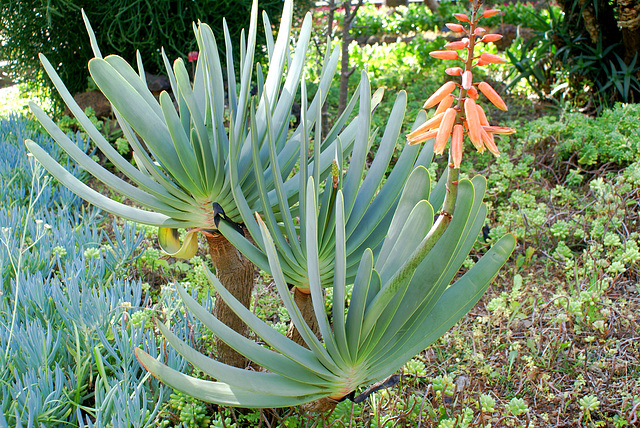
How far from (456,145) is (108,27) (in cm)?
348

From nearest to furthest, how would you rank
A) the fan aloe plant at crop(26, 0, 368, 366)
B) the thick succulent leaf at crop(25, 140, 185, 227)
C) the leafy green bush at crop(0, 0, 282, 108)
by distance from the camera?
1. the fan aloe plant at crop(26, 0, 368, 366)
2. the thick succulent leaf at crop(25, 140, 185, 227)
3. the leafy green bush at crop(0, 0, 282, 108)

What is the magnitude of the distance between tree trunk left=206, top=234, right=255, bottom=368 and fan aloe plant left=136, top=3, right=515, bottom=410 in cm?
20

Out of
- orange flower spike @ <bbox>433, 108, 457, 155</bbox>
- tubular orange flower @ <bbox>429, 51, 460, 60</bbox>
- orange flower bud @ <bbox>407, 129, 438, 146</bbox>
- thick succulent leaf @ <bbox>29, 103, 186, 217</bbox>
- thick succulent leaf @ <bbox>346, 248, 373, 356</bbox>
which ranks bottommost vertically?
thick succulent leaf @ <bbox>346, 248, 373, 356</bbox>

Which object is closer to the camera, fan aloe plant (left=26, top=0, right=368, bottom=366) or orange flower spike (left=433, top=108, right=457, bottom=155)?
orange flower spike (left=433, top=108, right=457, bottom=155)

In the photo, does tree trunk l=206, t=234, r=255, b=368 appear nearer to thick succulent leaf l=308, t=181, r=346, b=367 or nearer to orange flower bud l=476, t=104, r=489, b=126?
thick succulent leaf l=308, t=181, r=346, b=367

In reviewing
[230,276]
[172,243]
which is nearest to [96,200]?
[172,243]

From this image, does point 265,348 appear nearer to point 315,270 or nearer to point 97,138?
point 315,270

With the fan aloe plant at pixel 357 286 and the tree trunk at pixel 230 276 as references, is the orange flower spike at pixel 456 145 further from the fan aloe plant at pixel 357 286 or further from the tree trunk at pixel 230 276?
the tree trunk at pixel 230 276

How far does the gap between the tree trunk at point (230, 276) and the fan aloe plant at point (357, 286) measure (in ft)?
0.66

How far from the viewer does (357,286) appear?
0.99 metres

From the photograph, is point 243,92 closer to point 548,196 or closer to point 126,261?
point 126,261

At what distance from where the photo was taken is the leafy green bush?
3471mm

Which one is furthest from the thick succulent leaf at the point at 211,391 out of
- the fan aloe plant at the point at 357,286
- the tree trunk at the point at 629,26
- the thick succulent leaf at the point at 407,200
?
the tree trunk at the point at 629,26

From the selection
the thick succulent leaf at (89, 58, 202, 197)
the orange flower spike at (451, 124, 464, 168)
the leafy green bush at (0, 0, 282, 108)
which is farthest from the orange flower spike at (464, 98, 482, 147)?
the leafy green bush at (0, 0, 282, 108)
